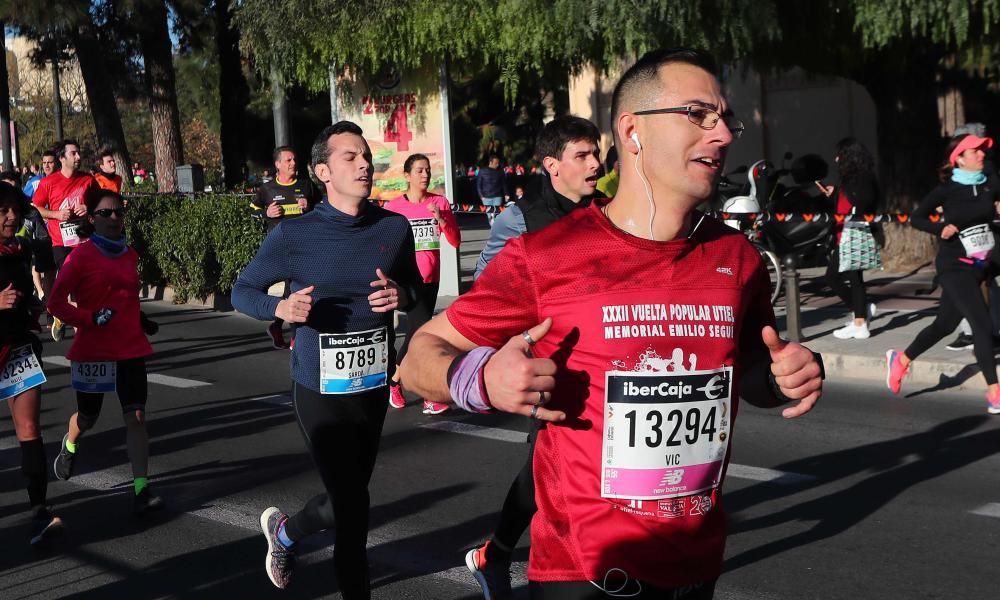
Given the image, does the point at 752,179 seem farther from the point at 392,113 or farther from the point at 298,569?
the point at 298,569

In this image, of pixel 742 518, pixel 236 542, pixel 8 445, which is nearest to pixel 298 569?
pixel 236 542

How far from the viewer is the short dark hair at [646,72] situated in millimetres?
2967

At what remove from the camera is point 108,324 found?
6996 mm

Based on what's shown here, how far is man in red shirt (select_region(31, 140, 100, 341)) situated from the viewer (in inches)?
536

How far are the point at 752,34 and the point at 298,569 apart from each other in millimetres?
9242

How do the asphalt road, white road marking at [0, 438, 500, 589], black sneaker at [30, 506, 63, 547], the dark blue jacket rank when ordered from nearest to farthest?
the dark blue jacket, the asphalt road, white road marking at [0, 438, 500, 589], black sneaker at [30, 506, 63, 547]

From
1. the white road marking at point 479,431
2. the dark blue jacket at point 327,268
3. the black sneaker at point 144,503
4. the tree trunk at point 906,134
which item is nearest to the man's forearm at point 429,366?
the dark blue jacket at point 327,268

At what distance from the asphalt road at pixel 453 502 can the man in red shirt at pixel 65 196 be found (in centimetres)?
411

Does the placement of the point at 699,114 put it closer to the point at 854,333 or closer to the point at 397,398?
the point at 397,398

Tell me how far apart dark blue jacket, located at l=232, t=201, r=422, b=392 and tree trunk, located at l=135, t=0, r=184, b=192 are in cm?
1884

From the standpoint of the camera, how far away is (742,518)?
6.32 meters

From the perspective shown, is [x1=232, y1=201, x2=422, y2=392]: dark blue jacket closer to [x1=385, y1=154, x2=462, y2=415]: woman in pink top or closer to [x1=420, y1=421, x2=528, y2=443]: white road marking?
[x1=420, y1=421, x2=528, y2=443]: white road marking


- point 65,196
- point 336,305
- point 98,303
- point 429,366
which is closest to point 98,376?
point 98,303

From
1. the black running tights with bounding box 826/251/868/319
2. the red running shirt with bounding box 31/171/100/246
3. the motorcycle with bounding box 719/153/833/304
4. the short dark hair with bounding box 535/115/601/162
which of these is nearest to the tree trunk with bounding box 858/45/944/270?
the motorcycle with bounding box 719/153/833/304
